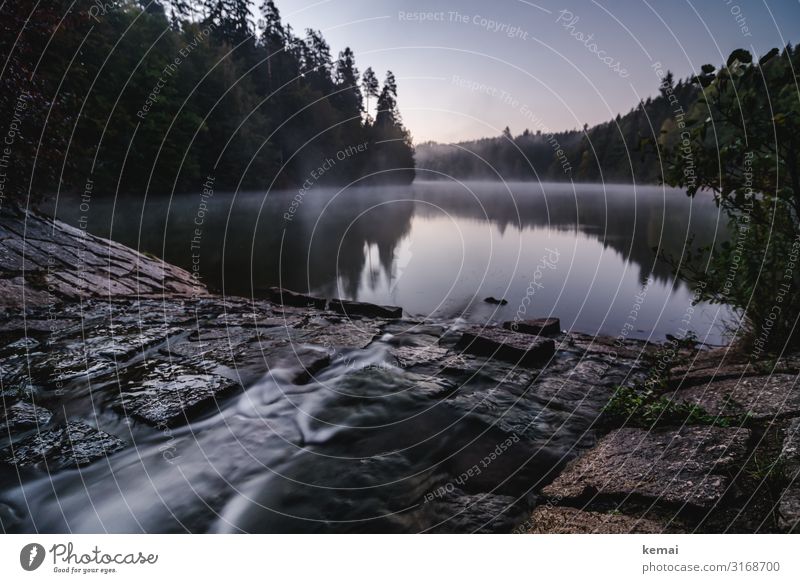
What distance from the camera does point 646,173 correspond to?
8838cm

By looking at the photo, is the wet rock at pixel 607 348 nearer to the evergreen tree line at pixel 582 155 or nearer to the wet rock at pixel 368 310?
the wet rock at pixel 368 310

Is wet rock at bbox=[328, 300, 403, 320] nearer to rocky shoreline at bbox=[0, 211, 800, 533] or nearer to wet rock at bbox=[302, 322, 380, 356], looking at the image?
rocky shoreline at bbox=[0, 211, 800, 533]

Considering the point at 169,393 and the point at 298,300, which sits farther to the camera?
the point at 298,300

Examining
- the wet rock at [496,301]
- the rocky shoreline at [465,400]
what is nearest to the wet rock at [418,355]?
the rocky shoreline at [465,400]

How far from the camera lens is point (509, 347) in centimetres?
553

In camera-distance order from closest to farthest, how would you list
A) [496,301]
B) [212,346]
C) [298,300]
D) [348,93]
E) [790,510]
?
[790,510], [212,346], [298,300], [496,301], [348,93]

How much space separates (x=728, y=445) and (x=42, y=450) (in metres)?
5.16

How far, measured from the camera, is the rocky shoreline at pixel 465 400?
2.59m

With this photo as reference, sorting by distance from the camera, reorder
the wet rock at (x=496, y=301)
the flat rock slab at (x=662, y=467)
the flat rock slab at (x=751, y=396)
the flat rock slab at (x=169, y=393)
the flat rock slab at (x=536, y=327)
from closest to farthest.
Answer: the flat rock slab at (x=662, y=467)
the flat rock slab at (x=751, y=396)
the flat rock slab at (x=169, y=393)
the flat rock slab at (x=536, y=327)
the wet rock at (x=496, y=301)

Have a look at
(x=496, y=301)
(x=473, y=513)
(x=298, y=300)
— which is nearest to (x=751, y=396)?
(x=473, y=513)

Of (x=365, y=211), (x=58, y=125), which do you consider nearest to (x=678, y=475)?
(x=58, y=125)

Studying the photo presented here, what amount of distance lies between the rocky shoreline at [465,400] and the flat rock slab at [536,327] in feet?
0.25

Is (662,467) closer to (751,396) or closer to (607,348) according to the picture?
(751,396)

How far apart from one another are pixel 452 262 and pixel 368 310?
28.6 ft
